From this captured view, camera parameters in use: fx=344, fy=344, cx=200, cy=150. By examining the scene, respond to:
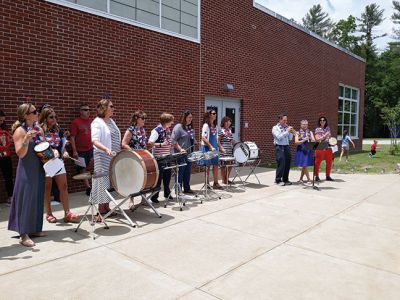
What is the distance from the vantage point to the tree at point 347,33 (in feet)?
181

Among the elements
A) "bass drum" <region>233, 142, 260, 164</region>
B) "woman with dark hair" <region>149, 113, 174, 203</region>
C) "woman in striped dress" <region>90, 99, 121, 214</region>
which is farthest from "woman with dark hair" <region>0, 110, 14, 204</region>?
"bass drum" <region>233, 142, 260, 164</region>

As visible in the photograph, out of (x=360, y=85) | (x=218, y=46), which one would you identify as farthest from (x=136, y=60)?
(x=360, y=85)

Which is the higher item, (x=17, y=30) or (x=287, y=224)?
(x=17, y=30)

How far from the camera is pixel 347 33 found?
55938 millimetres

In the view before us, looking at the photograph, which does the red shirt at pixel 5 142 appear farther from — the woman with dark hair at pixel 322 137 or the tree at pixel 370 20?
the tree at pixel 370 20

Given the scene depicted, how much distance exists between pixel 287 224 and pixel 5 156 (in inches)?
200

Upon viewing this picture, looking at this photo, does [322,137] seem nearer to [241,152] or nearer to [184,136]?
[241,152]

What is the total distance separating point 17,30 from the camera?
658 cm

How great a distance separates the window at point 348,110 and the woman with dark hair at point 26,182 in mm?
19809

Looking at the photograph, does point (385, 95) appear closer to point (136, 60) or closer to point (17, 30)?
point (136, 60)

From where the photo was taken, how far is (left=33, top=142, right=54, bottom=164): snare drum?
429 cm

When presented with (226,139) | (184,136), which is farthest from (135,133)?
(226,139)

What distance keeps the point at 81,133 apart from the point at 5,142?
1.52 metres

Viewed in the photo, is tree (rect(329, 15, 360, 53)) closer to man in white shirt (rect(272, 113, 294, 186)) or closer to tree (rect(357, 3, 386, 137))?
tree (rect(357, 3, 386, 137))
